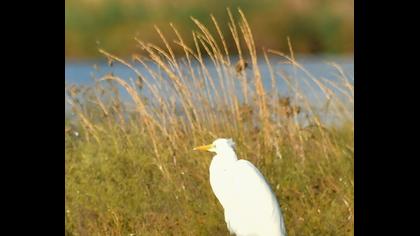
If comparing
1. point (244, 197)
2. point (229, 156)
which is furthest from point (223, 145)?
point (244, 197)

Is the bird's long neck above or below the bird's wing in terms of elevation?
above

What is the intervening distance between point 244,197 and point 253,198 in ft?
0.18

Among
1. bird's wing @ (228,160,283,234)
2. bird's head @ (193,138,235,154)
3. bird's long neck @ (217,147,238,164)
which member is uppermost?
bird's head @ (193,138,235,154)

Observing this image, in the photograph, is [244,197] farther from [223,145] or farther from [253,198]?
[223,145]

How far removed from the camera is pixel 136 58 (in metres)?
6.12

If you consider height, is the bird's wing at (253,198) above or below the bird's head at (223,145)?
below

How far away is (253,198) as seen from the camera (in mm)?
5078

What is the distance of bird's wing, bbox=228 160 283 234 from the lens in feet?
16.5

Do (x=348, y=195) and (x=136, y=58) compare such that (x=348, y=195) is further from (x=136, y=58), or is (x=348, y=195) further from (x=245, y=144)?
(x=136, y=58)

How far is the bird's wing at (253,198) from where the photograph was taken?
16.5ft
